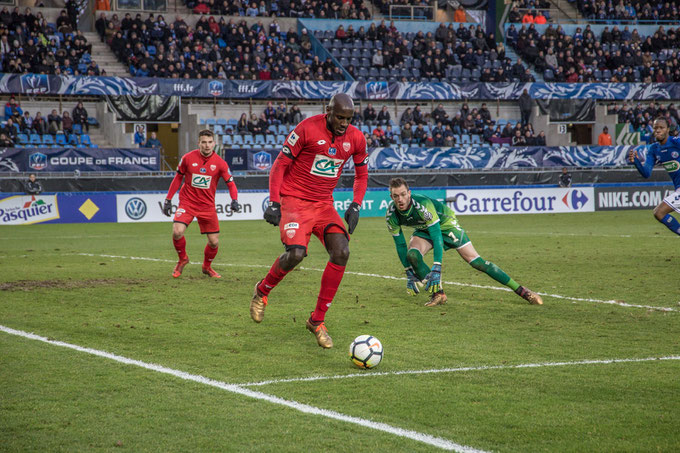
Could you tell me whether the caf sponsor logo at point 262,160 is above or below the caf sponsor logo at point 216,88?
below

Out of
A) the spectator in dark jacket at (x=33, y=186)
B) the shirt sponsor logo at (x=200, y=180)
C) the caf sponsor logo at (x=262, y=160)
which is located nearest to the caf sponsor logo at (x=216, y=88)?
the caf sponsor logo at (x=262, y=160)

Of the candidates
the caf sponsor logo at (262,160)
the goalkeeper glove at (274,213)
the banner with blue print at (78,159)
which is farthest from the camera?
the caf sponsor logo at (262,160)

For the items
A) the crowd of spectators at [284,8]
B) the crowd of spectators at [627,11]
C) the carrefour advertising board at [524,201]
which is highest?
the crowd of spectators at [627,11]

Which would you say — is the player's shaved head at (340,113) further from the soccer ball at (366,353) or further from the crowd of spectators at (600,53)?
the crowd of spectators at (600,53)

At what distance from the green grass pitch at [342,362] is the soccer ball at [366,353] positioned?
14 centimetres

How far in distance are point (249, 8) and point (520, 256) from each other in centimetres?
2698

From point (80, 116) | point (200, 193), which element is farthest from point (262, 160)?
point (200, 193)

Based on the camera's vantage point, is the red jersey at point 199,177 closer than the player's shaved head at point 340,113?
No

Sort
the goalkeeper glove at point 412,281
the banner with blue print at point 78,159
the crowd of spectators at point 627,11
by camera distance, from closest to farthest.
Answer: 1. the goalkeeper glove at point 412,281
2. the banner with blue print at point 78,159
3. the crowd of spectators at point 627,11

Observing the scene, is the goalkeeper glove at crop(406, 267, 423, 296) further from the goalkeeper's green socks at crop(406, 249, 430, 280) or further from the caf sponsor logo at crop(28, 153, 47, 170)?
the caf sponsor logo at crop(28, 153, 47, 170)

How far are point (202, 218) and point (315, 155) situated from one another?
5733mm

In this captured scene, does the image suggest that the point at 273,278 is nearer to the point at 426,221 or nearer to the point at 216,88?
the point at 426,221

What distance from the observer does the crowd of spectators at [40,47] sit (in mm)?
31234

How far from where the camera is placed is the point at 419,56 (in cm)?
3856
